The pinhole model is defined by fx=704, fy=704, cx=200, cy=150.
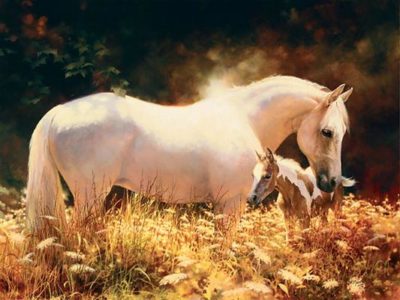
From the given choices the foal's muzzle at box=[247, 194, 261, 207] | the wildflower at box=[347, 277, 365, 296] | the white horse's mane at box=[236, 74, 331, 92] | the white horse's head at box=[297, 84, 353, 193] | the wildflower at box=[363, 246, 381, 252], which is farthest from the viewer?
the white horse's mane at box=[236, 74, 331, 92]

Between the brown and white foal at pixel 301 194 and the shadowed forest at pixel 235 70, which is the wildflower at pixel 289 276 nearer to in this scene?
the shadowed forest at pixel 235 70

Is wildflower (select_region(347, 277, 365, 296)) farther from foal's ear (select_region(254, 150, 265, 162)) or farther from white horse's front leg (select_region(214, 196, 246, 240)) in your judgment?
foal's ear (select_region(254, 150, 265, 162))

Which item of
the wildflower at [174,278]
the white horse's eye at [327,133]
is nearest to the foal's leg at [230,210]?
the wildflower at [174,278]

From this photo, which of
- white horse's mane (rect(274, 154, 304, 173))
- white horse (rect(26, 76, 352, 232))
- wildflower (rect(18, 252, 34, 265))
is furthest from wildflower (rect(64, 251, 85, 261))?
white horse's mane (rect(274, 154, 304, 173))

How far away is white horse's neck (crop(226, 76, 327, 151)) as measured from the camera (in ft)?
18.0

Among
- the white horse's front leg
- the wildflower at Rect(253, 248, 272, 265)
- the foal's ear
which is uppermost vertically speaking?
the foal's ear

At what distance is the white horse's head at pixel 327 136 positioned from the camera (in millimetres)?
5383

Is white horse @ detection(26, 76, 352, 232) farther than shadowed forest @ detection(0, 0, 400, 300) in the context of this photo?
No

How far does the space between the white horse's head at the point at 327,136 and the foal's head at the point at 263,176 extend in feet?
1.10

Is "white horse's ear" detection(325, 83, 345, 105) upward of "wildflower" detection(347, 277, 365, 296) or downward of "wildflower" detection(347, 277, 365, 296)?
upward

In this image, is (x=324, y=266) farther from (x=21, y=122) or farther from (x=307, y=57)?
(x=21, y=122)

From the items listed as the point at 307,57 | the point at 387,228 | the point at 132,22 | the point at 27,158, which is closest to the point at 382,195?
the point at 387,228

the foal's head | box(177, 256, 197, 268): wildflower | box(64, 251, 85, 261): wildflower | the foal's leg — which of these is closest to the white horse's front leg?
the foal's leg

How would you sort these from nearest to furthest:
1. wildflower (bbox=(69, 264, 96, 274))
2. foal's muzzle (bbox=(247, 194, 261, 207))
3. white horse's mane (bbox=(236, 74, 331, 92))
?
wildflower (bbox=(69, 264, 96, 274)), foal's muzzle (bbox=(247, 194, 261, 207)), white horse's mane (bbox=(236, 74, 331, 92))
